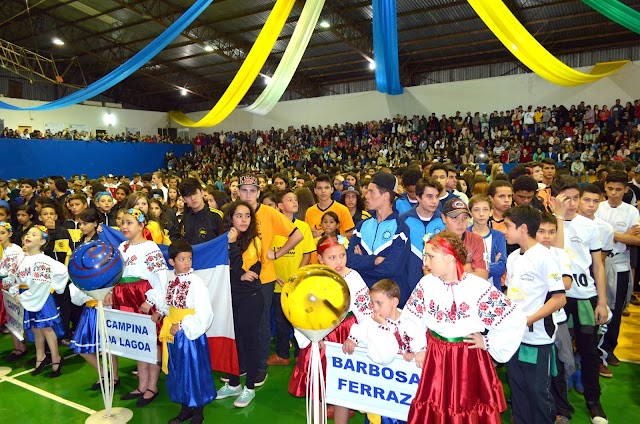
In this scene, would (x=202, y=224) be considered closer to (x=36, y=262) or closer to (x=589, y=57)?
(x=36, y=262)

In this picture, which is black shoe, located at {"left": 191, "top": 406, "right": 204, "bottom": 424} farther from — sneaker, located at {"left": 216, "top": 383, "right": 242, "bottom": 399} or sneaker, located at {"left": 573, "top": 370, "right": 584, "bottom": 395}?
sneaker, located at {"left": 573, "top": 370, "right": 584, "bottom": 395}

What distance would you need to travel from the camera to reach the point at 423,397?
2271 millimetres

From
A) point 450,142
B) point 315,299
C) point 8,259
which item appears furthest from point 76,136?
point 315,299

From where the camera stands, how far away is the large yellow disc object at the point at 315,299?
210cm

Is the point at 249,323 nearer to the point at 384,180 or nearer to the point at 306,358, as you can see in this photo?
the point at 306,358

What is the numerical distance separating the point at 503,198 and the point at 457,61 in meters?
16.6

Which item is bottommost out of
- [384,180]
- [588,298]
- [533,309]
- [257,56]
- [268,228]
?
[588,298]

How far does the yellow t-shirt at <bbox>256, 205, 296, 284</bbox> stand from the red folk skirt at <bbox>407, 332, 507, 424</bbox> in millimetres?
1820

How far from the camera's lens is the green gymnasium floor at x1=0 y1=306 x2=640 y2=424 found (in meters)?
Answer: 3.44

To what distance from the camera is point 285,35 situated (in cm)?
1698

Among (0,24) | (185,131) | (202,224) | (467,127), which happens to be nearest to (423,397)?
(202,224)

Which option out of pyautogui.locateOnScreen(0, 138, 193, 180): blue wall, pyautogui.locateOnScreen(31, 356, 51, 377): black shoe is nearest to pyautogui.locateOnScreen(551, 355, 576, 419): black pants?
pyautogui.locateOnScreen(31, 356, 51, 377): black shoe

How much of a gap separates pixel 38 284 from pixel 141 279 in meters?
1.21

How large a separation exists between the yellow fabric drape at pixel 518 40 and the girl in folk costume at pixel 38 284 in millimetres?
6790
